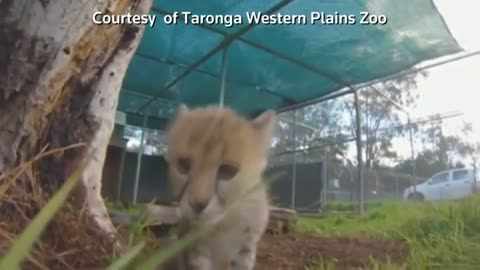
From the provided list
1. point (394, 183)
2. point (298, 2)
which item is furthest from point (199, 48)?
point (394, 183)

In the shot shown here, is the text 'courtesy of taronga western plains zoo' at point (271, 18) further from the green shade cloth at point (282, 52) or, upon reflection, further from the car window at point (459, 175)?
the car window at point (459, 175)

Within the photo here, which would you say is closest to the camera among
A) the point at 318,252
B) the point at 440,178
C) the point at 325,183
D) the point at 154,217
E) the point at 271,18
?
the point at 154,217

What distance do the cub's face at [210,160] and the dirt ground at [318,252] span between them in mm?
896

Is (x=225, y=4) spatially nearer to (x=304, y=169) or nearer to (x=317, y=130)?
(x=304, y=169)

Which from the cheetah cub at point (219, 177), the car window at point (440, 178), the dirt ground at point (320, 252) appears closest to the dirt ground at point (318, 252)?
the dirt ground at point (320, 252)

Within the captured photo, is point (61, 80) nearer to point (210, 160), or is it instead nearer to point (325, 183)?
point (210, 160)

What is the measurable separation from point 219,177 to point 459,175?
50.0ft

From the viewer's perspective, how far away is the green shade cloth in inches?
192

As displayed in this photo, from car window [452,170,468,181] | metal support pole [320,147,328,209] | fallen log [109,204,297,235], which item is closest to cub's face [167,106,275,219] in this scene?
fallen log [109,204,297,235]

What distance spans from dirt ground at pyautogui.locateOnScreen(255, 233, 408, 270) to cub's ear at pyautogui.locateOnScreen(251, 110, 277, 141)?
2.53ft

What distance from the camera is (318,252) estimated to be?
9.41 feet

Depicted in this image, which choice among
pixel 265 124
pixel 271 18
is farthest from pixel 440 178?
pixel 265 124

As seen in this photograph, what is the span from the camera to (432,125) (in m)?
13.8

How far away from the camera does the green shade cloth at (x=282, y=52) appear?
16.0ft
